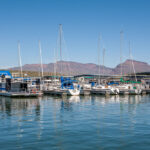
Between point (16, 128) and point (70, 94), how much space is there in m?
42.7

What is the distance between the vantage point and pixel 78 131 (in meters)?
21.1

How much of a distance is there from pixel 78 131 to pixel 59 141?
3.61 m

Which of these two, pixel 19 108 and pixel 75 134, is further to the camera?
pixel 19 108

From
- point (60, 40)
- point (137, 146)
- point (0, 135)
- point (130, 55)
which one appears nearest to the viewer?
point (137, 146)

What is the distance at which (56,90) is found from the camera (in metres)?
69.9

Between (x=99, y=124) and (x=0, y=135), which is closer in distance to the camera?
(x=0, y=135)

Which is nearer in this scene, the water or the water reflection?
the water

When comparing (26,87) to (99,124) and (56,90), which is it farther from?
(99,124)

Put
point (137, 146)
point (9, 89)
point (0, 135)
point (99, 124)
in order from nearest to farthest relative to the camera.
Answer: point (137, 146) < point (0, 135) < point (99, 124) < point (9, 89)

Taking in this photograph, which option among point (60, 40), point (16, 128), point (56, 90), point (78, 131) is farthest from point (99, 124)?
point (60, 40)

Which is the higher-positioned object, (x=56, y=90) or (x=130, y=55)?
(x=130, y=55)

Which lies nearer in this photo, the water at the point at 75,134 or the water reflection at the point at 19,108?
the water at the point at 75,134

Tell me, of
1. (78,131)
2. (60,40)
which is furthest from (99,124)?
(60,40)

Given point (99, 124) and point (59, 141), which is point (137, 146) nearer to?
point (59, 141)
